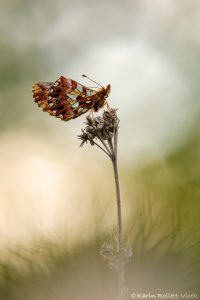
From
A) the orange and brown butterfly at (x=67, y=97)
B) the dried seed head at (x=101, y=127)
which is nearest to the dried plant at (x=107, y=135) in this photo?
the dried seed head at (x=101, y=127)

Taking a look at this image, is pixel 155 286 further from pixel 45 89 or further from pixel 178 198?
pixel 45 89

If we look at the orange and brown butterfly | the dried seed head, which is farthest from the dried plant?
the orange and brown butterfly

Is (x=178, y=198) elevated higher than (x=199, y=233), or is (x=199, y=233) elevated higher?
(x=178, y=198)

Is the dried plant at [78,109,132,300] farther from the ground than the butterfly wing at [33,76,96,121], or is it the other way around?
the butterfly wing at [33,76,96,121]

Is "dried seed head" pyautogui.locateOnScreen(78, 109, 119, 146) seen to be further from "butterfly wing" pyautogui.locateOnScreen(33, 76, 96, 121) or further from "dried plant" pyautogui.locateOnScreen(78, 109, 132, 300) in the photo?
"butterfly wing" pyautogui.locateOnScreen(33, 76, 96, 121)

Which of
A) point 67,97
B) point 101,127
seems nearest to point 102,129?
point 101,127

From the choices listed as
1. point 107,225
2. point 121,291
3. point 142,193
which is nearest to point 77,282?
point 107,225

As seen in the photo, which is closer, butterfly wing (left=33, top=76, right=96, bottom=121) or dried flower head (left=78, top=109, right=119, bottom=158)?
dried flower head (left=78, top=109, right=119, bottom=158)
